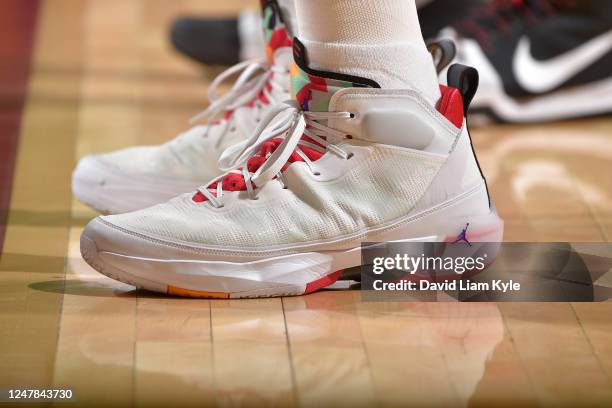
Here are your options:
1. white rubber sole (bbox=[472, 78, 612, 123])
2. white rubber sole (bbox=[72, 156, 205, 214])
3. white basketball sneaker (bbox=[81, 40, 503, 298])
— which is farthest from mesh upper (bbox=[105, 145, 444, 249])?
white rubber sole (bbox=[472, 78, 612, 123])

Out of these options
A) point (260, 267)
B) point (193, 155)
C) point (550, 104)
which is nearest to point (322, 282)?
point (260, 267)

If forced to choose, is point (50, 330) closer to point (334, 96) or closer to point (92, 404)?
point (92, 404)

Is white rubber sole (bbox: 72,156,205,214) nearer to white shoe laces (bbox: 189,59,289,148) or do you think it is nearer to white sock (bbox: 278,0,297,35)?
white shoe laces (bbox: 189,59,289,148)

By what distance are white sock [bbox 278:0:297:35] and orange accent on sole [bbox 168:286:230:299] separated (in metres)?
0.41

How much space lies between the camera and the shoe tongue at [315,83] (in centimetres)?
110

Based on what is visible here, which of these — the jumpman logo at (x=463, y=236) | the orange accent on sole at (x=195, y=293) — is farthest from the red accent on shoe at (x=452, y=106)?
the orange accent on sole at (x=195, y=293)

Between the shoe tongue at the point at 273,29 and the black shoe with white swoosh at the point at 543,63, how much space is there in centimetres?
59

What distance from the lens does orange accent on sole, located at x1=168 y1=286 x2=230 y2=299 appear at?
44.3 inches

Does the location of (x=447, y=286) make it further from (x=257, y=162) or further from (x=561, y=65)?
(x=561, y=65)

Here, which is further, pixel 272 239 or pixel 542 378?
pixel 272 239

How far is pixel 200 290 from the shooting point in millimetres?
1124

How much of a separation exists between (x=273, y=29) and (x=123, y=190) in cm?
28

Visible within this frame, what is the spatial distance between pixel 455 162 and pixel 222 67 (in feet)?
3.96

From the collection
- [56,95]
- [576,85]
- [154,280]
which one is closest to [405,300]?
[154,280]
